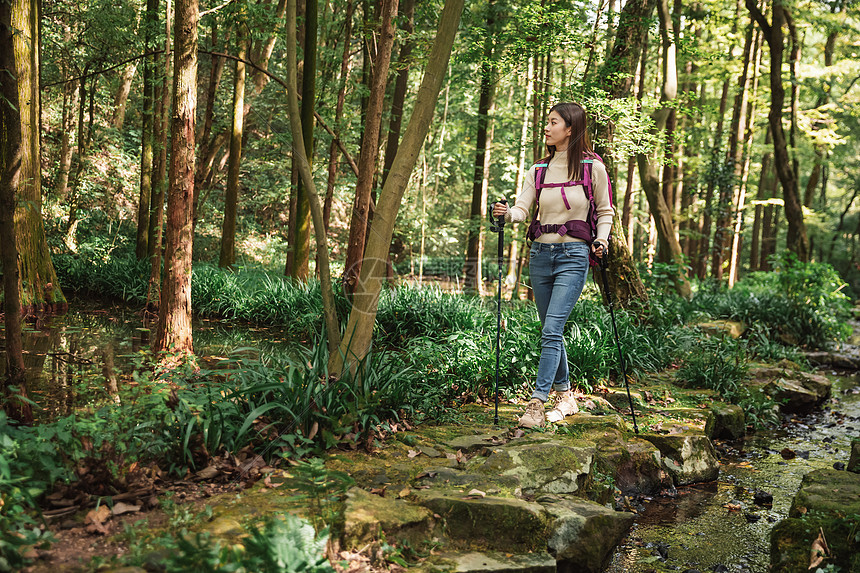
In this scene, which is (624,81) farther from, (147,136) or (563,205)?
(147,136)

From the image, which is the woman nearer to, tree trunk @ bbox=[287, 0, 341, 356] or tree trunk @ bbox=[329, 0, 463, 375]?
tree trunk @ bbox=[329, 0, 463, 375]

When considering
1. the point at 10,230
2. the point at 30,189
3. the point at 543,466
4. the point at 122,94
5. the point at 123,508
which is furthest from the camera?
the point at 122,94

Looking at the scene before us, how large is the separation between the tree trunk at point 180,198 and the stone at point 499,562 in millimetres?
4210

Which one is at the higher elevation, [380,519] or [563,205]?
[563,205]

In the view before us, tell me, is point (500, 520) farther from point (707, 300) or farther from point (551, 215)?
point (707, 300)

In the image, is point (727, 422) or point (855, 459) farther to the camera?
point (727, 422)

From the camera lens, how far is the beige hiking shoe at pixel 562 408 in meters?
4.50

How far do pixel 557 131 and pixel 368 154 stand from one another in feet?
13.9

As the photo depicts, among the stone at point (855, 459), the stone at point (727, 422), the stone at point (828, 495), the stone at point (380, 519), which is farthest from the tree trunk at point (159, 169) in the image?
the stone at point (855, 459)

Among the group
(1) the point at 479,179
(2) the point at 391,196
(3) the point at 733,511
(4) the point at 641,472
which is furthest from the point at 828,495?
(1) the point at 479,179

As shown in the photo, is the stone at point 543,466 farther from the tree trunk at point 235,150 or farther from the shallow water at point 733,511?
the tree trunk at point 235,150

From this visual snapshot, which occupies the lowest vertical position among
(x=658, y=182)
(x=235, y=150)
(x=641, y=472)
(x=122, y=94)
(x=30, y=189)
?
(x=641, y=472)

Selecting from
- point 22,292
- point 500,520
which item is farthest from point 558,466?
point 22,292

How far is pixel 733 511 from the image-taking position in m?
4.03
